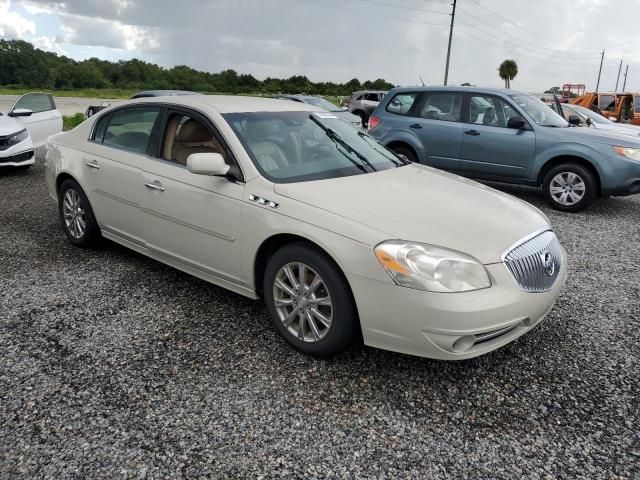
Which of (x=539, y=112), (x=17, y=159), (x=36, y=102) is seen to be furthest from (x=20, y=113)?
(x=539, y=112)

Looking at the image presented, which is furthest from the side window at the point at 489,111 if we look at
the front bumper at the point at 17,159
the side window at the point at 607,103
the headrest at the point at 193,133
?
the side window at the point at 607,103

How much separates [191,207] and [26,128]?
7.49 meters

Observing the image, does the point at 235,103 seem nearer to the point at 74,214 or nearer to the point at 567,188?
the point at 74,214

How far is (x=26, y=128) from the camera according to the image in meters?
9.39

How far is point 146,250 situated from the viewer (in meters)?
4.15

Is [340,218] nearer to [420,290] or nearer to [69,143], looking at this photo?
Answer: [420,290]

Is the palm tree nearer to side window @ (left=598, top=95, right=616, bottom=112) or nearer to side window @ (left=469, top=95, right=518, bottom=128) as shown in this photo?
side window @ (left=598, top=95, right=616, bottom=112)

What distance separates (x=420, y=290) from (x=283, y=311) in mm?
970

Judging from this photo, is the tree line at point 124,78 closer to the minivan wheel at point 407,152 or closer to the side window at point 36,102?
the side window at point 36,102

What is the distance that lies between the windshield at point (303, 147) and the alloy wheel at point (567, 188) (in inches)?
161

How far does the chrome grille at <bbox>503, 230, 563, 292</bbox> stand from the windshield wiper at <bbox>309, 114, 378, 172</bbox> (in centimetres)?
124

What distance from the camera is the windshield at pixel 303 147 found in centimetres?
344

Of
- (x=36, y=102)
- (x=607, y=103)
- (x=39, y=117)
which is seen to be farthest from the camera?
(x=607, y=103)

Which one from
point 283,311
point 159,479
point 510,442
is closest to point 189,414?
point 159,479
